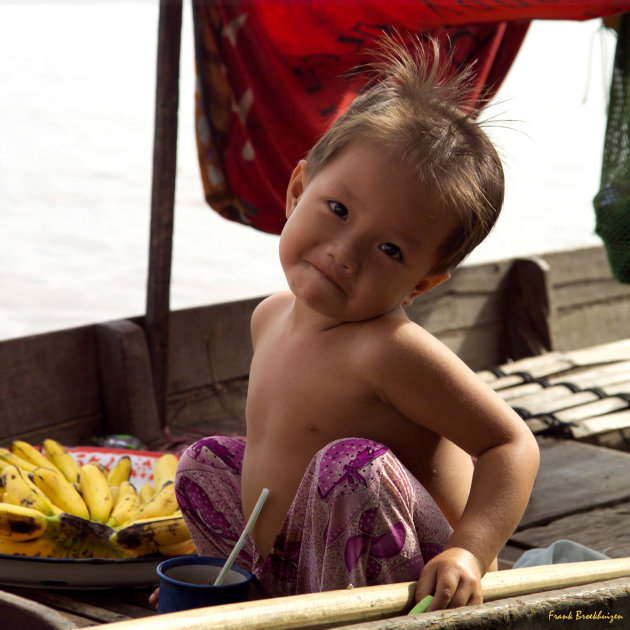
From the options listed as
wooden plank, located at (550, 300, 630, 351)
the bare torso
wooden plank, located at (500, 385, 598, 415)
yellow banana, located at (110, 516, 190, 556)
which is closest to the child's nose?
the bare torso

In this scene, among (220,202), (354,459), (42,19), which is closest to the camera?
(354,459)

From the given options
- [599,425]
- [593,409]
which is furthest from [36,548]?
[593,409]

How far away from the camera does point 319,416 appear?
1.59 meters

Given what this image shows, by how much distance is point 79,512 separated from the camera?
204 cm

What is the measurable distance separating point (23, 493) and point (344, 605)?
0.95 metres

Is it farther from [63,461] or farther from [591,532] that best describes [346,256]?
[591,532]

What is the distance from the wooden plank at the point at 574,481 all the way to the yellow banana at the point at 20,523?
1074 mm

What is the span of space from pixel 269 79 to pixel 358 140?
1595 millimetres

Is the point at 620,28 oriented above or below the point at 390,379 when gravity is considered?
above

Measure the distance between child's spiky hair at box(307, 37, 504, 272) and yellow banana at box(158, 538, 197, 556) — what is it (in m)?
0.77

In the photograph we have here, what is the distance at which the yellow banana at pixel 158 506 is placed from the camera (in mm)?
2051

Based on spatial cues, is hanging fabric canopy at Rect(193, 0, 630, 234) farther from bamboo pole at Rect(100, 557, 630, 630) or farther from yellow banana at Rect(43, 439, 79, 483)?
bamboo pole at Rect(100, 557, 630, 630)

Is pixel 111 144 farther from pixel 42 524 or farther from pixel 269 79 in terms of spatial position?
pixel 42 524

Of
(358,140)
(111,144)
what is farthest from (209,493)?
(111,144)
